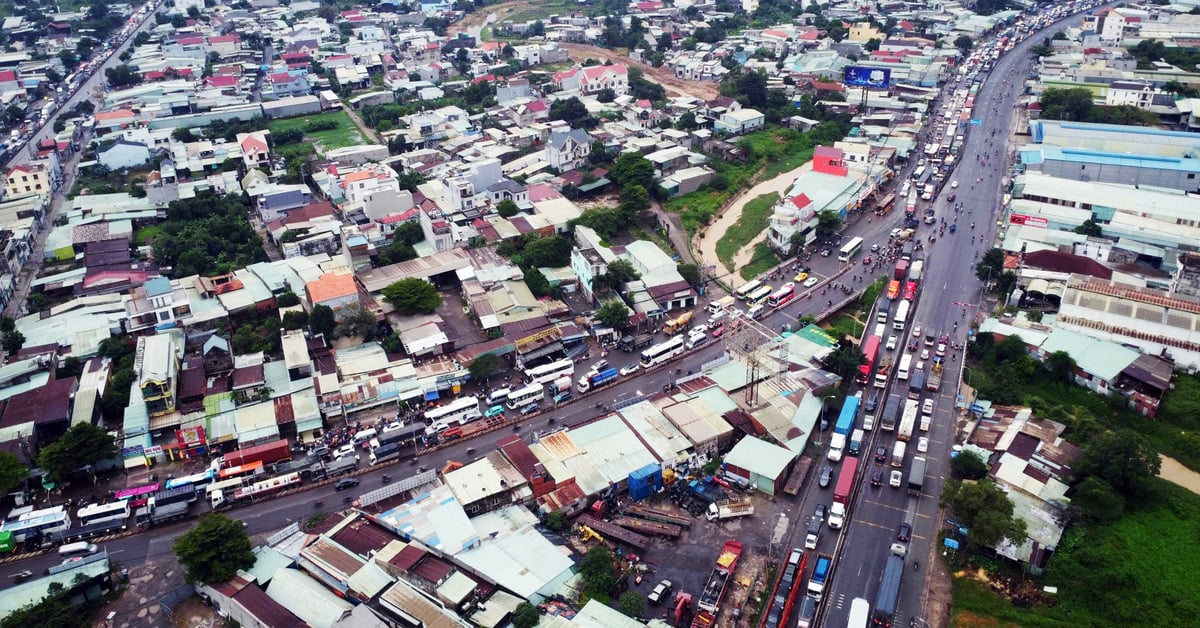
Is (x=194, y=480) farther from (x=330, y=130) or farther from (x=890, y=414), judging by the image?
(x=330, y=130)

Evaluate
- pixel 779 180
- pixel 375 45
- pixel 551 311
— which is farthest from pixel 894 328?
pixel 375 45

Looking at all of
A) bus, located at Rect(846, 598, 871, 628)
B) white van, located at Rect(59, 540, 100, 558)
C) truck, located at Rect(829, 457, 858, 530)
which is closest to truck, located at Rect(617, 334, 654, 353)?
truck, located at Rect(829, 457, 858, 530)

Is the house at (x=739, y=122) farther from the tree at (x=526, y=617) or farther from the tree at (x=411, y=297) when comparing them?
the tree at (x=526, y=617)

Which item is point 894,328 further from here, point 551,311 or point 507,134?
point 507,134

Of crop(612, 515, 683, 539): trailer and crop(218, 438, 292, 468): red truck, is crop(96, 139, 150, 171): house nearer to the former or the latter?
crop(218, 438, 292, 468): red truck

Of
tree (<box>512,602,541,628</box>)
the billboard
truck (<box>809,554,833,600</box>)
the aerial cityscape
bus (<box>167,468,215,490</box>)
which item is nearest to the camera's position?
tree (<box>512,602,541,628</box>)

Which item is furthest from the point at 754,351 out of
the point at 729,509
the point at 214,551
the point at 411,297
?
the point at 214,551

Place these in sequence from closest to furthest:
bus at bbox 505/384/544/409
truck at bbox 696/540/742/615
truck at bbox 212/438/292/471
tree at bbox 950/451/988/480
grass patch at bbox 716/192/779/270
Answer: truck at bbox 696/540/742/615
tree at bbox 950/451/988/480
truck at bbox 212/438/292/471
bus at bbox 505/384/544/409
grass patch at bbox 716/192/779/270
